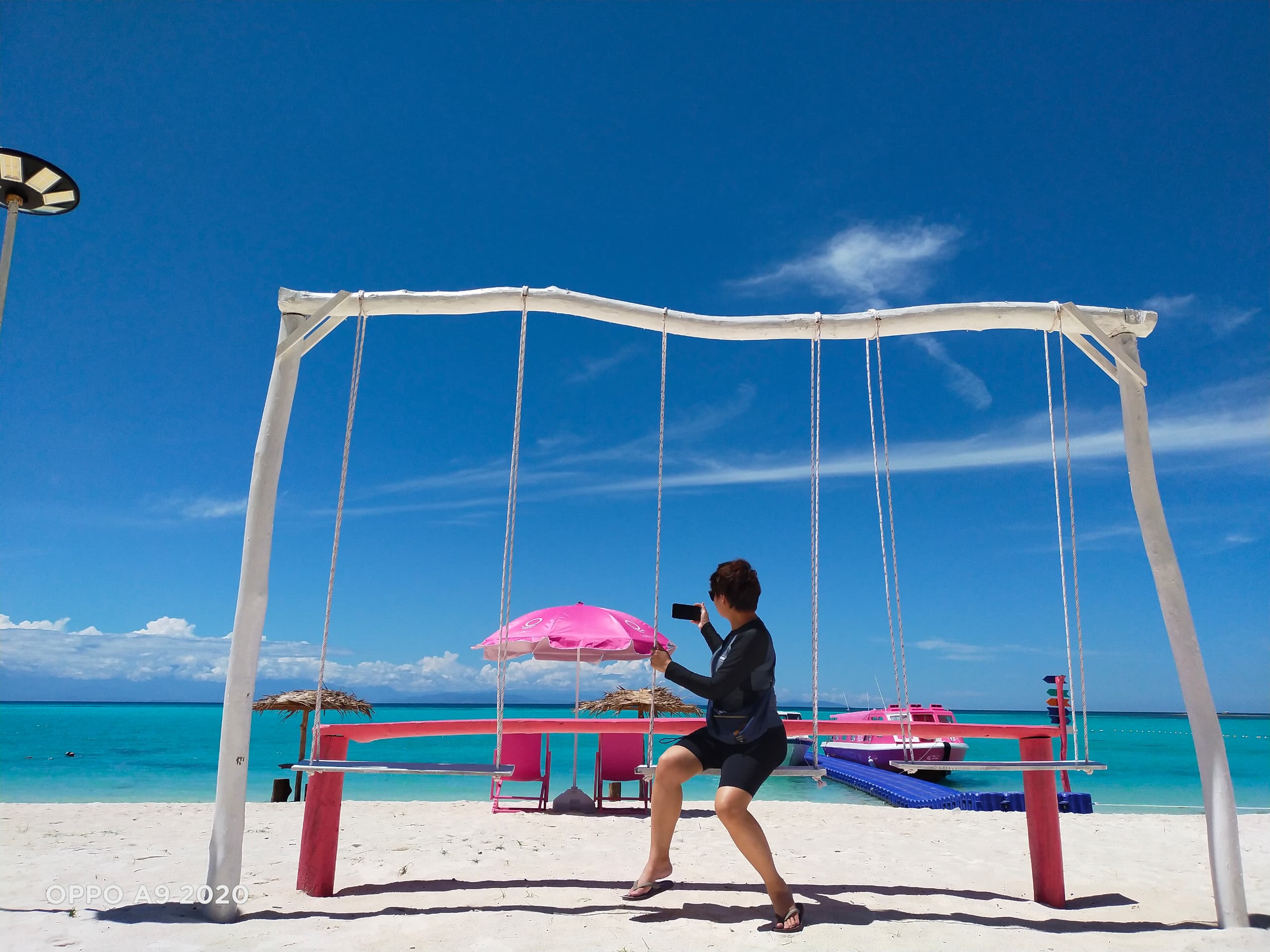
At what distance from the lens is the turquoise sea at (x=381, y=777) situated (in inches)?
631

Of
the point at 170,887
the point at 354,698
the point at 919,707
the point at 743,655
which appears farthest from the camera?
the point at 919,707

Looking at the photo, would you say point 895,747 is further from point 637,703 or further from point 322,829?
point 322,829

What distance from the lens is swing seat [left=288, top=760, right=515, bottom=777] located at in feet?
11.2

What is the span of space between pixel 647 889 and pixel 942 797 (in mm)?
10251

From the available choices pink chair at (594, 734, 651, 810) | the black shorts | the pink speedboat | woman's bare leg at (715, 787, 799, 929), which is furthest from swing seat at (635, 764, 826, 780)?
the pink speedboat

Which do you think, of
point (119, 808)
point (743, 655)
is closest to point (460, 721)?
point (743, 655)

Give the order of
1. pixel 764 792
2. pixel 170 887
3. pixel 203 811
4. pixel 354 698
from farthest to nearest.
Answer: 1. pixel 764 792
2. pixel 354 698
3. pixel 203 811
4. pixel 170 887

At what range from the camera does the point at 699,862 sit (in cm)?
518

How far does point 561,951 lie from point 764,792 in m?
15.8

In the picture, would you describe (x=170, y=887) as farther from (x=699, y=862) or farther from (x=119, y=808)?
(x=119, y=808)

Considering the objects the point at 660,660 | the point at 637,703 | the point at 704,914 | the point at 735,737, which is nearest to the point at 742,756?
the point at 735,737

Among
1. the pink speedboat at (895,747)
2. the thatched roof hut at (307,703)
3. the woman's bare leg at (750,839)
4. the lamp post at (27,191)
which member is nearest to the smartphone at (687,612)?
the woman's bare leg at (750,839)

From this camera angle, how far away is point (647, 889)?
3.94 metres

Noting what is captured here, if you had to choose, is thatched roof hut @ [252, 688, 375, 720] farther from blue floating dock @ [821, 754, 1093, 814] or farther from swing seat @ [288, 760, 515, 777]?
swing seat @ [288, 760, 515, 777]
